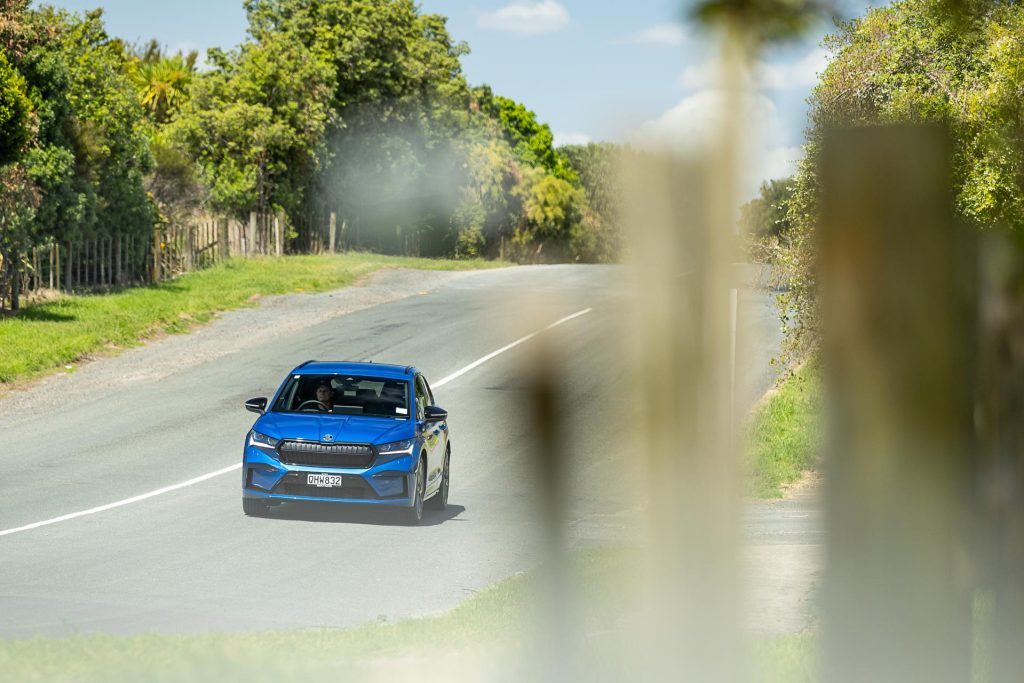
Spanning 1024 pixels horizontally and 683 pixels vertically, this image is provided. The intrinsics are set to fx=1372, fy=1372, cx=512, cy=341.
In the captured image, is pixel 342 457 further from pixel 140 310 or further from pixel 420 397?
pixel 140 310

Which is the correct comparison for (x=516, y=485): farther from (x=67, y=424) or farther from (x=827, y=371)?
(x=827, y=371)

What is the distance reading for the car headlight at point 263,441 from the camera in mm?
14117

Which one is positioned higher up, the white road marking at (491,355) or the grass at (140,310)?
the grass at (140,310)

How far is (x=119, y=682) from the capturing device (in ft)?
20.0

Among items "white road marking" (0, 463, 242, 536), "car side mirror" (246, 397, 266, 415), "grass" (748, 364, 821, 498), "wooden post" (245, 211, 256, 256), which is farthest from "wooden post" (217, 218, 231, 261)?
"car side mirror" (246, 397, 266, 415)

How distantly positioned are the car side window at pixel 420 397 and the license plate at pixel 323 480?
139cm

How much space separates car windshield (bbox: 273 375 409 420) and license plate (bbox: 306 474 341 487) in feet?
3.80

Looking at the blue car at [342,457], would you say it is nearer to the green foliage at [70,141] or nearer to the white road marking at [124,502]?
the white road marking at [124,502]

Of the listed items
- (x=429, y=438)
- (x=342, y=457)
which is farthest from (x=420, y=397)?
(x=342, y=457)

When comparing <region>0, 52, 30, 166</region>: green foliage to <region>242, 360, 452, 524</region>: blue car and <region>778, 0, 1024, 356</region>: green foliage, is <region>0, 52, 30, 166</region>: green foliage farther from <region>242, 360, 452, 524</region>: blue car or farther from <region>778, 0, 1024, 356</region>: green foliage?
<region>778, 0, 1024, 356</region>: green foliage

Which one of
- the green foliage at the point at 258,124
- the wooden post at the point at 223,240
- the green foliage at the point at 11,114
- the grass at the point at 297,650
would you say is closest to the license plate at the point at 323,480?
the grass at the point at 297,650

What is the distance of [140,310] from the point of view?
3359 centimetres

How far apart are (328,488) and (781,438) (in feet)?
27.0

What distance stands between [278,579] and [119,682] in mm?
4864
